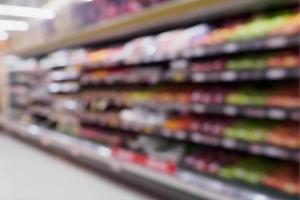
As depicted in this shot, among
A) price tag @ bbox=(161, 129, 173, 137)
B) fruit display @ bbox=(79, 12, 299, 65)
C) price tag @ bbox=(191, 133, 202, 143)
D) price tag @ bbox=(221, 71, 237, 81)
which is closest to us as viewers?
fruit display @ bbox=(79, 12, 299, 65)

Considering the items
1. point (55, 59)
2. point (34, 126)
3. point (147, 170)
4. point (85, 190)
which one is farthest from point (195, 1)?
point (34, 126)

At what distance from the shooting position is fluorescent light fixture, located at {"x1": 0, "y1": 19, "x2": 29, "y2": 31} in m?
12.2

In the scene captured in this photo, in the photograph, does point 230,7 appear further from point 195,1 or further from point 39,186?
point 39,186

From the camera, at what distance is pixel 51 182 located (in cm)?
372

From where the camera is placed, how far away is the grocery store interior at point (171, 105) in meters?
2.17

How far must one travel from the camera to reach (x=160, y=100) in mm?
3062

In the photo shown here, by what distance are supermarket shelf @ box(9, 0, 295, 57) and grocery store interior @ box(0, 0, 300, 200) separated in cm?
1

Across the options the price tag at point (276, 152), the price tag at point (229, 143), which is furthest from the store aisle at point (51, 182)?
the price tag at point (276, 152)

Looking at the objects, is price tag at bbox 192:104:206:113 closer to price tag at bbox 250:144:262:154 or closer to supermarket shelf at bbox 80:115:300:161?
supermarket shelf at bbox 80:115:300:161

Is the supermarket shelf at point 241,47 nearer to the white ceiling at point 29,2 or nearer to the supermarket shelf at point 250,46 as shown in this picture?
the supermarket shelf at point 250,46

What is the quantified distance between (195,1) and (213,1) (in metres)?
0.13

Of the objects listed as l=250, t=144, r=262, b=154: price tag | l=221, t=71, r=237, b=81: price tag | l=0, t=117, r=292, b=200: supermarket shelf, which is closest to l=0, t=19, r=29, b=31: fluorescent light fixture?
l=0, t=117, r=292, b=200: supermarket shelf

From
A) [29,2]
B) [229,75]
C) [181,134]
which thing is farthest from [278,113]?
[29,2]

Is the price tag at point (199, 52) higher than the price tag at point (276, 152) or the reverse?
higher
